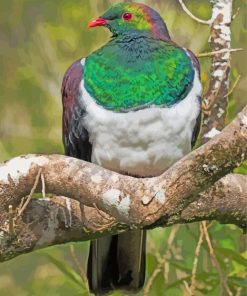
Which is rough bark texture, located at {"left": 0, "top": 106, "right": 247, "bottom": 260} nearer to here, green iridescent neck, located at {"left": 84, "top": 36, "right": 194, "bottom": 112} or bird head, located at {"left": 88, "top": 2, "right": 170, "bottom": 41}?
green iridescent neck, located at {"left": 84, "top": 36, "right": 194, "bottom": 112}

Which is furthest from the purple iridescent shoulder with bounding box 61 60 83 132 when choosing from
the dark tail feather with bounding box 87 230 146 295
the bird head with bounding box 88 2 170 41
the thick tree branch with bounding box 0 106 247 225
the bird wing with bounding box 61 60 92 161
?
the thick tree branch with bounding box 0 106 247 225

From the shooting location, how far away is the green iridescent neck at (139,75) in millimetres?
2535

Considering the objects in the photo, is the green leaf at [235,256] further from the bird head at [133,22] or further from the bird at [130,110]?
the bird head at [133,22]

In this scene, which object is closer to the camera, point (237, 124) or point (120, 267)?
point (237, 124)

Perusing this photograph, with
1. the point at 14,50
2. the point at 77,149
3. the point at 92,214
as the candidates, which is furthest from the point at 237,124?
the point at 14,50

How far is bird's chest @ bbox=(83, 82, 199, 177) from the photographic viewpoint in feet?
A: 8.27

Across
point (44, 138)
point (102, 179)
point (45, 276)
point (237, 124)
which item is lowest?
point (45, 276)

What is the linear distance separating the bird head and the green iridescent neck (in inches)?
1.9

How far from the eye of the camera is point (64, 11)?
3984 millimetres

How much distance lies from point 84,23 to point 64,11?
5.4 inches

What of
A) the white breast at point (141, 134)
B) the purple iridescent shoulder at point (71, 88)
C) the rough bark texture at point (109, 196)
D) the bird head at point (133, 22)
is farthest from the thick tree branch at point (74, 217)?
the bird head at point (133, 22)

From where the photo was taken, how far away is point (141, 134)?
8.28 feet

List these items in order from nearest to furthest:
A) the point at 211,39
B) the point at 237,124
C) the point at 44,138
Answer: the point at 237,124
the point at 211,39
the point at 44,138

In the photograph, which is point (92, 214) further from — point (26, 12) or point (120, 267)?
point (26, 12)
